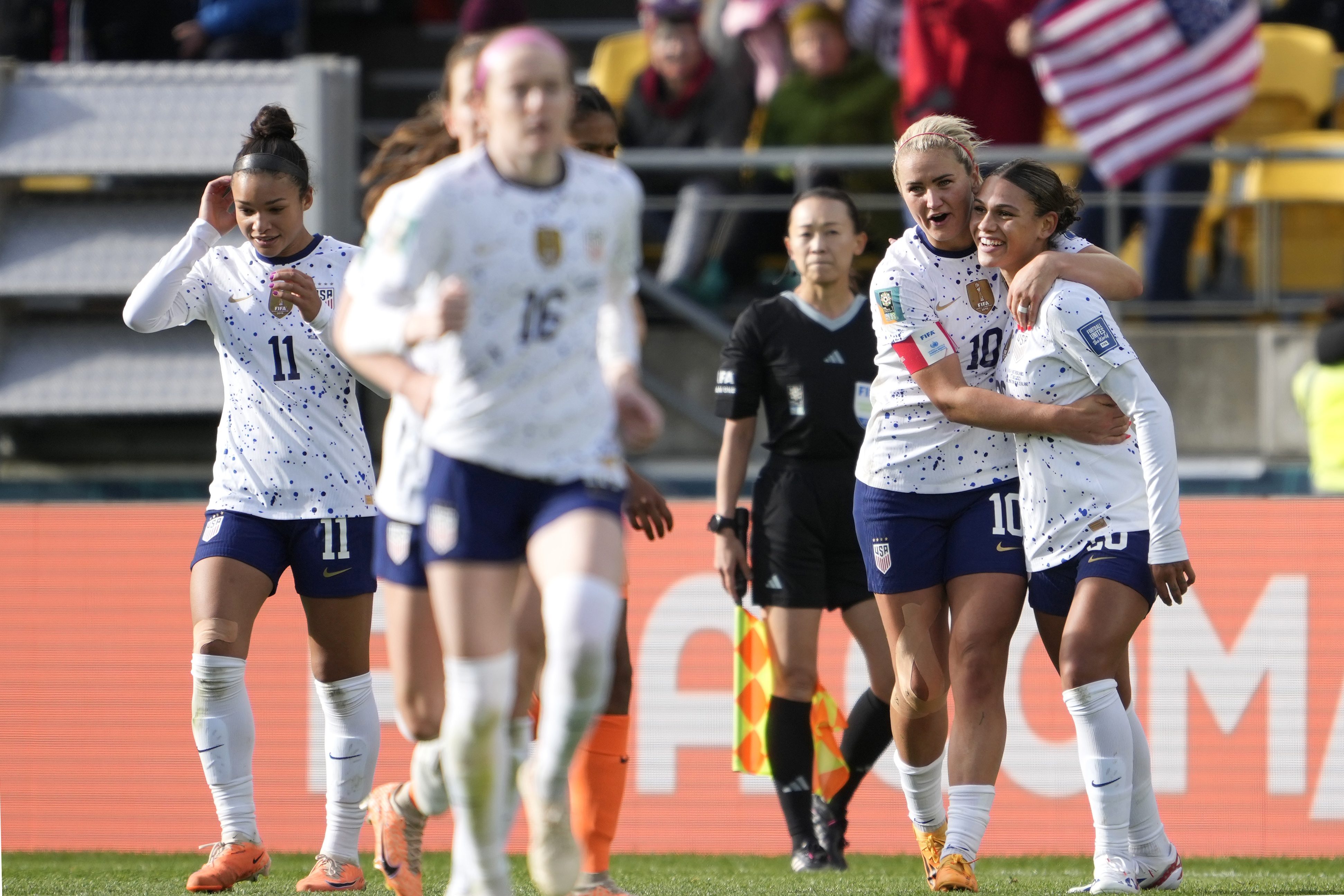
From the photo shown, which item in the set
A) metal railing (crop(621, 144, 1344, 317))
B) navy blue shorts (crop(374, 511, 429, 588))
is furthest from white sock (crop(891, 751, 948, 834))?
metal railing (crop(621, 144, 1344, 317))

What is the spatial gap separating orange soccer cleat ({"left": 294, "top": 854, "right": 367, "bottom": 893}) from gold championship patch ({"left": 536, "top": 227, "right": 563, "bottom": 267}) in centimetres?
227

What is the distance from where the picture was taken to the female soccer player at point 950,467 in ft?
16.2

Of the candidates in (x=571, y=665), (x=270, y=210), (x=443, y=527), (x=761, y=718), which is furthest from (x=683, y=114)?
(x=571, y=665)

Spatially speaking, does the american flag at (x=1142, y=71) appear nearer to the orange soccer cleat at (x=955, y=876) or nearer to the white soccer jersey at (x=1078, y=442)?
the white soccer jersey at (x=1078, y=442)

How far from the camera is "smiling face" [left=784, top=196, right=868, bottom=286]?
6.10m

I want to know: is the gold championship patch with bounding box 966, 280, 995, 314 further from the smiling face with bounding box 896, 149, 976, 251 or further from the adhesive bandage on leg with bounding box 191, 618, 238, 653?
the adhesive bandage on leg with bounding box 191, 618, 238, 653

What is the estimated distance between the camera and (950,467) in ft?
16.7

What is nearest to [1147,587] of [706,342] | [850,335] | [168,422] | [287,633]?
[850,335]

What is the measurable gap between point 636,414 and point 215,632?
1.91 m

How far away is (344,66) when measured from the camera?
8977 millimetres

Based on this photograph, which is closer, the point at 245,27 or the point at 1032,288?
the point at 1032,288

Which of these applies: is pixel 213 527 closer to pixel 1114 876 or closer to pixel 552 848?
pixel 552 848

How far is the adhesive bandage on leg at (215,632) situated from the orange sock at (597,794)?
3.55 ft

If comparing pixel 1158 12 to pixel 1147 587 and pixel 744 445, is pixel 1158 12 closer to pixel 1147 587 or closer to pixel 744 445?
pixel 744 445
